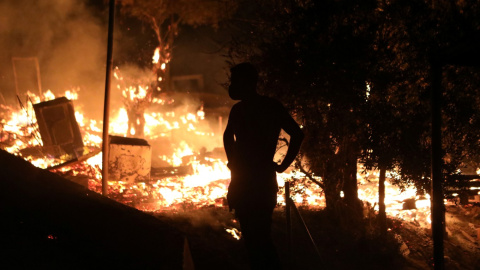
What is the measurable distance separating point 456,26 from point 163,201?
8.80m

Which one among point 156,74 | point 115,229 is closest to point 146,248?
point 115,229

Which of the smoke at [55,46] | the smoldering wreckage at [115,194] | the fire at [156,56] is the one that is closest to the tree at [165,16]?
the fire at [156,56]

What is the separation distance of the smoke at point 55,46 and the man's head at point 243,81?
20655 millimetres

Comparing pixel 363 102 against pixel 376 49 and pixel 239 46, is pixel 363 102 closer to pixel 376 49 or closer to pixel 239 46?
pixel 376 49

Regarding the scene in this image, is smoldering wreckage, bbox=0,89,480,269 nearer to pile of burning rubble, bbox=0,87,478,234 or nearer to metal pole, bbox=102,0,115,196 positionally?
pile of burning rubble, bbox=0,87,478,234

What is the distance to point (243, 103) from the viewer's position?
3705 mm

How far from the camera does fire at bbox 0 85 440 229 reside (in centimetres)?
1122

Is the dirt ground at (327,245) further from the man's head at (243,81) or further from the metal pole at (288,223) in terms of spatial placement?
the man's head at (243,81)

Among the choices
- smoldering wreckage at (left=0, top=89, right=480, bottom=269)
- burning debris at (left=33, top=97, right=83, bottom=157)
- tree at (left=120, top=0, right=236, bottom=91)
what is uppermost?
tree at (left=120, top=0, right=236, bottom=91)

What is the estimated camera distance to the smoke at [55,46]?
68.0 ft

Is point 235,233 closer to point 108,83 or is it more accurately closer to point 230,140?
point 230,140

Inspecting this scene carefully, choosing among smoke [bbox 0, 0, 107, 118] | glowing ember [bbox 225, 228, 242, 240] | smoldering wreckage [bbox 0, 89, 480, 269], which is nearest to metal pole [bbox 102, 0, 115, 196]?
smoldering wreckage [bbox 0, 89, 480, 269]

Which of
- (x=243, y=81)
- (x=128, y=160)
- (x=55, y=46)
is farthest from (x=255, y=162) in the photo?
(x=55, y=46)

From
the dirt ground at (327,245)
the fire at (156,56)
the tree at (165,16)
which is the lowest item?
the dirt ground at (327,245)
